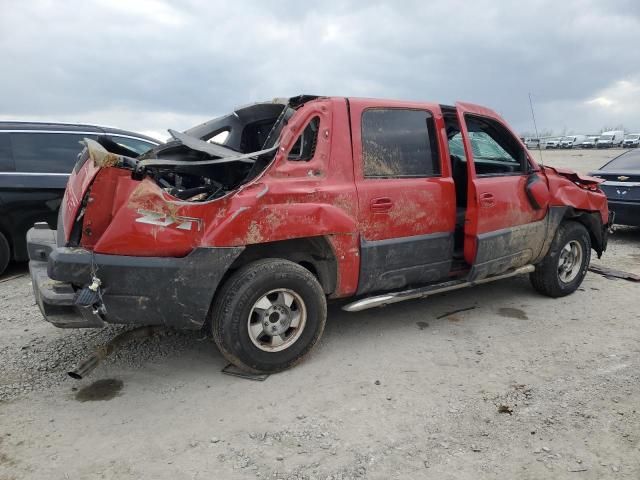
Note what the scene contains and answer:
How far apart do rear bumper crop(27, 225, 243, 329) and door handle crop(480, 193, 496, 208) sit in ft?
7.21

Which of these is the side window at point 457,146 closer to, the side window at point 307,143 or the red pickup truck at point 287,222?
the red pickup truck at point 287,222

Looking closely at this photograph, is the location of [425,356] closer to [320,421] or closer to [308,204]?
[320,421]

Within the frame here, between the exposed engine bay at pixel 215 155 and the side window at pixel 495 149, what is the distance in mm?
1919

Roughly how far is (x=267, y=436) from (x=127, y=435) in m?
0.80

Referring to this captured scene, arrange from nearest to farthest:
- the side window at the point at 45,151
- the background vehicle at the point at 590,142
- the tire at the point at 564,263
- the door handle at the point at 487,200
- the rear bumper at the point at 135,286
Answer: the rear bumper at the point at 135,286 → the door handle at the point at 487,200 → the tire at the point at 564,263 → the side window at the point at 45,151 → the background vehicle at the point at 590,142

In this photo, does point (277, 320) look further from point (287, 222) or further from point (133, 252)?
point (133, 252)

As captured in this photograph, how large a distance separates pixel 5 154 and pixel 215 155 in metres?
3.72

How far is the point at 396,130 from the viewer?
396cm

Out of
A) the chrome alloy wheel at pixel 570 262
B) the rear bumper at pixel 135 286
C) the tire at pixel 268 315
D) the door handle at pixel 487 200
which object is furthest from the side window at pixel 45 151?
the chrome alloy wheel at pixel 570 262

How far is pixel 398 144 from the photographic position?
13.0 ft

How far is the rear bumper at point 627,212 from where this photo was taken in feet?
24.5

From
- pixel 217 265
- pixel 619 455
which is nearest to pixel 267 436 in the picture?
pixel 217 265

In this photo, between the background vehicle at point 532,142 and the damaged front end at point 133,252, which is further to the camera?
the background vehicle at point 532,142

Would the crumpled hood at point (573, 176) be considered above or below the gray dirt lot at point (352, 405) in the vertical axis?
above
